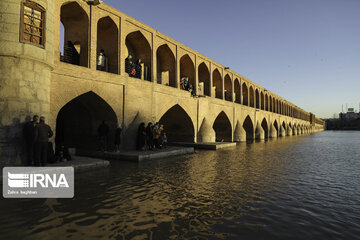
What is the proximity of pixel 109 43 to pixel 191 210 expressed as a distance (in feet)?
31.4

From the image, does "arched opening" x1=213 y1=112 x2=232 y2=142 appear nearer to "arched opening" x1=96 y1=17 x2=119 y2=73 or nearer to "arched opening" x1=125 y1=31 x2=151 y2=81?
"arched opening" x1=125 y1=31 x2=151 y2=81

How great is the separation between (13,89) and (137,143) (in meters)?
5.65

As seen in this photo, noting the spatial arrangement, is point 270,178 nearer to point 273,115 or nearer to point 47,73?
point 47,73

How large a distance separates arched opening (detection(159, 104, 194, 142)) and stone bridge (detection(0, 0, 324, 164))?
0.07 metres

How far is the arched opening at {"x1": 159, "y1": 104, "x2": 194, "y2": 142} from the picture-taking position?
15623mm

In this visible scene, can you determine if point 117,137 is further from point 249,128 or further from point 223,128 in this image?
point 249,128

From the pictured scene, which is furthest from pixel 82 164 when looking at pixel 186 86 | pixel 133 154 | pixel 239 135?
pixel 239 135

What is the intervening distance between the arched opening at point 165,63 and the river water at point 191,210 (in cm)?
1005

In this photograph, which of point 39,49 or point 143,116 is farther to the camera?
point 143,116

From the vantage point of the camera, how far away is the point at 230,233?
9.45ft

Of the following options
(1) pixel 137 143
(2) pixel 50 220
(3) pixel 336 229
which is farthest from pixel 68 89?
(3) pixel 336 229

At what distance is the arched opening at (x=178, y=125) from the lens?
15623 millimetres

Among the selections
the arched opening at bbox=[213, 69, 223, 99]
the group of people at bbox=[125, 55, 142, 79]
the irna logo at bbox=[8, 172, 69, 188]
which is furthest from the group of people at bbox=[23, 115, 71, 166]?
the arched opening at bbox=[213, 69, 223, 99]

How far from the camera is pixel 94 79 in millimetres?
9195
